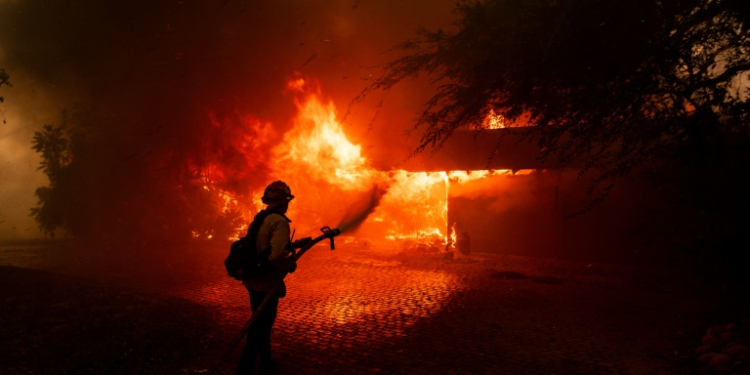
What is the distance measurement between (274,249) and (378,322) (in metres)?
3.59

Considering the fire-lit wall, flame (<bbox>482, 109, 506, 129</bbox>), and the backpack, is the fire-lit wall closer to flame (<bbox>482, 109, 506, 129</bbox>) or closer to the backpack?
flame (<bbox>482, 109, 506, 129</bbox>)

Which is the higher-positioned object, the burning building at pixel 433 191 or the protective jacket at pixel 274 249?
the burning building at pixel 433 191

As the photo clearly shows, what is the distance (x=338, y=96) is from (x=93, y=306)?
16743 mm

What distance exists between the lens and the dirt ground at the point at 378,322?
5.80 meters

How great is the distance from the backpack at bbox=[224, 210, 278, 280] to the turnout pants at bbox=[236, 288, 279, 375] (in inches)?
11.0

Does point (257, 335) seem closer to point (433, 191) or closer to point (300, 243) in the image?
point (300, 243)

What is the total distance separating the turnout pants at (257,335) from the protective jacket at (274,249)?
119 millimetres

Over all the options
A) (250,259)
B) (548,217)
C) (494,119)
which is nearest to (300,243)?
(250,259)

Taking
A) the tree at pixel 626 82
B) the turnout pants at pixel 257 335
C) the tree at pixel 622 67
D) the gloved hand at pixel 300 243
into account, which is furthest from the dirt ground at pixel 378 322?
the tree at pixel 622 67

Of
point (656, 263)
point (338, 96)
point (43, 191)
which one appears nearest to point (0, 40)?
point (43, 191)

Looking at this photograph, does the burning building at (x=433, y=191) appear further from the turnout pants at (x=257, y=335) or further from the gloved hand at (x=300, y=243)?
the turnout pants at (x=257, y=335)

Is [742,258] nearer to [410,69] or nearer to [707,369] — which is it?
[707,369]

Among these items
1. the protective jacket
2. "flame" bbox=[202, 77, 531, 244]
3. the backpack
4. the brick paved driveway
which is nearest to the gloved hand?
the protective jacket

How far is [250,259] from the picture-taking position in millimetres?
5008
